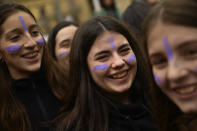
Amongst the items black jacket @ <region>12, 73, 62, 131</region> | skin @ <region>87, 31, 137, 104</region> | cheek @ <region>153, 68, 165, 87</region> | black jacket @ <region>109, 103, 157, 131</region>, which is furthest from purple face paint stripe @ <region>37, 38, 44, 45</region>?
cheek @ <region>153, 68, 165, 87</region>

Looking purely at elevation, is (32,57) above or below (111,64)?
above

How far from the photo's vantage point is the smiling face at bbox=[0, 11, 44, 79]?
2201mm

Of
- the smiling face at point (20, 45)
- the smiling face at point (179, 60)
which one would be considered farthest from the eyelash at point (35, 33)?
the smiling face at point (179, 60)

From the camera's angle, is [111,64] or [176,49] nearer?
[176,49]

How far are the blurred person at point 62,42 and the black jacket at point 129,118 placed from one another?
1184 millimetres

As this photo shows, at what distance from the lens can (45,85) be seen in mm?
2479

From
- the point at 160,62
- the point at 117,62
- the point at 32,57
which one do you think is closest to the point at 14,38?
the point at 32,57

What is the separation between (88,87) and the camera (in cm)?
196

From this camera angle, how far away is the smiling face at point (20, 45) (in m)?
2.20

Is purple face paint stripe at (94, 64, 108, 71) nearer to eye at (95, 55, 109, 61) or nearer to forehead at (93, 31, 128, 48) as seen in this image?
eye at (95, 55, 109, 61)

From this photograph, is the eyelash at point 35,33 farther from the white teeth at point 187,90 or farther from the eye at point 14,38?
the white teeth at point 187,90

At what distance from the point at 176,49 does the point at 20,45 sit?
1547mm

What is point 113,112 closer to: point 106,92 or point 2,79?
point 106,92

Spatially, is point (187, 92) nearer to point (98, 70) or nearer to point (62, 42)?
point (98, 70)
